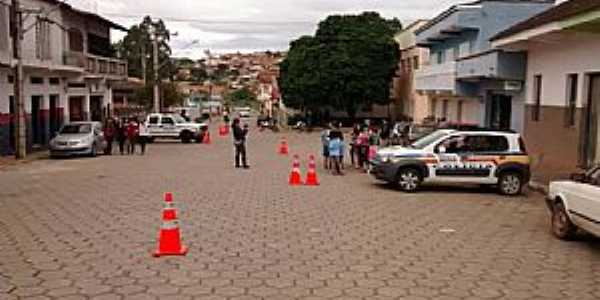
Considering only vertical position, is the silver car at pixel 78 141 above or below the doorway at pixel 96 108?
below

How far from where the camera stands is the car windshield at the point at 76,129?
28.1 metres

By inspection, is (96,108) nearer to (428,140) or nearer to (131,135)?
(131,135)

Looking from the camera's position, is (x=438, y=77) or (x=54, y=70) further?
(x=438, y=77)

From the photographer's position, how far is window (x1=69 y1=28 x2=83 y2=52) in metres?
34.4

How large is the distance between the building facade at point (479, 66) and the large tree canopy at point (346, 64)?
1648 centimetres

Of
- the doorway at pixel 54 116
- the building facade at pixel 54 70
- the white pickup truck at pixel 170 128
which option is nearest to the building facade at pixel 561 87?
the building facade at pixel 54 70

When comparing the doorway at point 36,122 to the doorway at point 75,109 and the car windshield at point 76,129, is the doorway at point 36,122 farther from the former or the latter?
the doorway at point 75,109

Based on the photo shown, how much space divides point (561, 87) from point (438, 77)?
1359 centimetres

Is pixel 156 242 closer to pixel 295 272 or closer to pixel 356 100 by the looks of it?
pixel 295 272

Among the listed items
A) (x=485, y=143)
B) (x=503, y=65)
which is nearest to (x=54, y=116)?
(x=503, y=65)

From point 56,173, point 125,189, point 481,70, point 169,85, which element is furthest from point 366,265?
point 169,85

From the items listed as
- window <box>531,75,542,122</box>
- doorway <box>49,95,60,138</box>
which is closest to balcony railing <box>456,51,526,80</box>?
window <box>531,75,542,122</box>

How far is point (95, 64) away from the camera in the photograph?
37.0m

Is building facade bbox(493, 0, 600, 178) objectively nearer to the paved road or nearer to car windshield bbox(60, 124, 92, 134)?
the paved road
